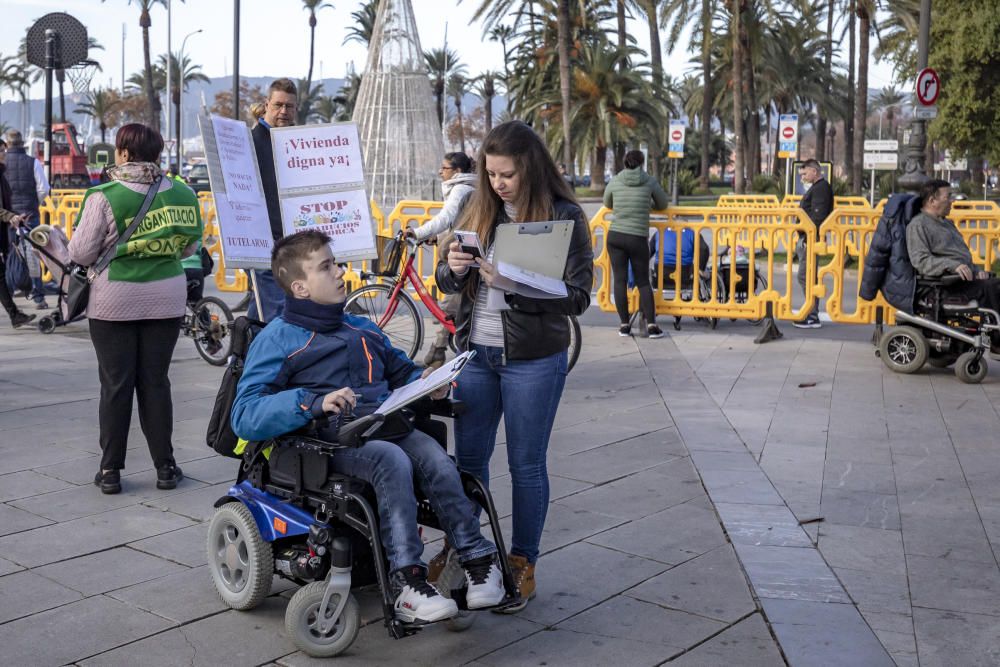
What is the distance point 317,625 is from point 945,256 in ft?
23.2

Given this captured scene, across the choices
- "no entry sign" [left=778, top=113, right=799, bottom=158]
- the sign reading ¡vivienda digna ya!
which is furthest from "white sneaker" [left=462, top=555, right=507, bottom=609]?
"no entry sign" [left=778, top=113, right=799, bottom=158]

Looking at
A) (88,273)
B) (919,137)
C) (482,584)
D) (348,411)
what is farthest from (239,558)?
(919,137)

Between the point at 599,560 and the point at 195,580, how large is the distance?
1608 mm

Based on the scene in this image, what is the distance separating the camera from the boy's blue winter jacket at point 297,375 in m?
3.72

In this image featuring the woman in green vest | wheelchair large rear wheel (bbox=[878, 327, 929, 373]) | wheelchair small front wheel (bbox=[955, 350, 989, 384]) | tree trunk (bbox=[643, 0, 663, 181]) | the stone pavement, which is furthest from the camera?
tree trunk (bbox=[643, 0, 663, 181])

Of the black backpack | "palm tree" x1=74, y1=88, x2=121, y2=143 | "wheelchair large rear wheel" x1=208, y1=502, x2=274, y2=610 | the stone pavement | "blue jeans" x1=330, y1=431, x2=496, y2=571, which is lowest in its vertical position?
the stone pavement

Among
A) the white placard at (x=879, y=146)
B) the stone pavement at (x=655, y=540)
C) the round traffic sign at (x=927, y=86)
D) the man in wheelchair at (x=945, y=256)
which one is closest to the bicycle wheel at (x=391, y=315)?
the stone pavement at (x=655, y=540)

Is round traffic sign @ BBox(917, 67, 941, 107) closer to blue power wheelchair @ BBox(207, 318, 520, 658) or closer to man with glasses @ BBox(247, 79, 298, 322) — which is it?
man with glasses @ BBox(247, 79, 298, 322)

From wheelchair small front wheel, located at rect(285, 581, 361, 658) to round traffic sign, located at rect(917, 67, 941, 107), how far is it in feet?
45.2

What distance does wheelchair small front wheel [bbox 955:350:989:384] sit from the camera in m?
8.96

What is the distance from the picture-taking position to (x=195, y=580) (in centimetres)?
442

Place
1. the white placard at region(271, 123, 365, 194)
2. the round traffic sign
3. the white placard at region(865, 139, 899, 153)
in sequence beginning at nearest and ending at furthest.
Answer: the white placard at region(271, 123, 365, 194)
the round traffic sign
the white placard at region(865, 139, 899, 153)

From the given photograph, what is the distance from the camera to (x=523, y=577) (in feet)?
13.6

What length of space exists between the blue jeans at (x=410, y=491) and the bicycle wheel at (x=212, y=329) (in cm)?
603
